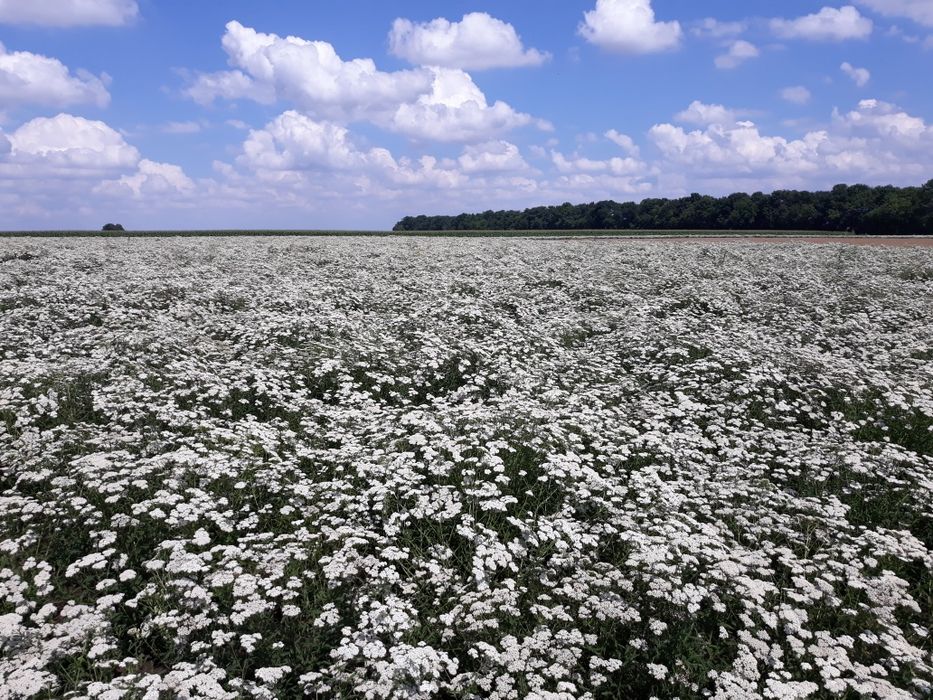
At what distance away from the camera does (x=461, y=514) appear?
6.69 m

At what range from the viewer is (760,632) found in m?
4.75

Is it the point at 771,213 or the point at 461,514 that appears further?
the point at 771,213

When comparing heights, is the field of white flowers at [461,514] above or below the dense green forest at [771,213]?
below

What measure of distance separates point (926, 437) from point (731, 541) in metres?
4.90

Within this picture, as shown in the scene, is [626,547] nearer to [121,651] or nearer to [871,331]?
[121,651]

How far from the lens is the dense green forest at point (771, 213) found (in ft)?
295

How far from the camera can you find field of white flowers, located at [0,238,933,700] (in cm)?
468

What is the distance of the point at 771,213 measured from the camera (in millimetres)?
114188

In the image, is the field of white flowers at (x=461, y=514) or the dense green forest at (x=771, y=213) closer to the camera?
the field of white flowers at (x=461, y=514)

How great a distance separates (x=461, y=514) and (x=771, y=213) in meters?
127

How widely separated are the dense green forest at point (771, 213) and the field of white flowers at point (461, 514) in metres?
96.9

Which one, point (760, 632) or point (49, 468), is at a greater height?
point (49, 468)

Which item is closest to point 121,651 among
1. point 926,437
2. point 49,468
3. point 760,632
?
point 49,468

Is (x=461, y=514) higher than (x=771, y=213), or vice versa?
(x=771, y=213)
